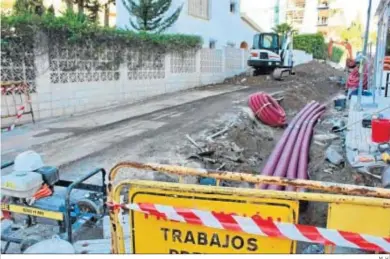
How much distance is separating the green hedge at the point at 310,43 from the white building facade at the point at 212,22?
10.7m

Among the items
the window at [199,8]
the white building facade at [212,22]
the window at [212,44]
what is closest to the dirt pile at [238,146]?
the white building facade at [212,22]

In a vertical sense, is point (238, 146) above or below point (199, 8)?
below

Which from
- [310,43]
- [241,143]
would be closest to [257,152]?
[241,143]

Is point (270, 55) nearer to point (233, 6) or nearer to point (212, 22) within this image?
point (212, 22)

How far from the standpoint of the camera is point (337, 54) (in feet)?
137

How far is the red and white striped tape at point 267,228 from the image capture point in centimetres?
215

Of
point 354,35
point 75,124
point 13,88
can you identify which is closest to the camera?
point 13,88

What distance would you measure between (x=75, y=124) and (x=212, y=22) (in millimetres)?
12756

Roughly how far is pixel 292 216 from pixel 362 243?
0.39m

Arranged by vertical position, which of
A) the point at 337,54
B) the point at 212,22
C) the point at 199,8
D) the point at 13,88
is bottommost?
the point at 13,88

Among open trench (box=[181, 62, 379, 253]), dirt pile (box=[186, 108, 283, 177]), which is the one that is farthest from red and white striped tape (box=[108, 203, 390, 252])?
dirt pile (box=[186, 108, 283, 177])

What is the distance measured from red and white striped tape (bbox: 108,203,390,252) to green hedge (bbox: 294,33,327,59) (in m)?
34.1

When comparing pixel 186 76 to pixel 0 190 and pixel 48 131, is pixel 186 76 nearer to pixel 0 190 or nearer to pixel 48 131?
pixel 48 131

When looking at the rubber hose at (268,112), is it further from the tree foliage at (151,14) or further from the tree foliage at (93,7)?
the tree foliage at (93,7)
